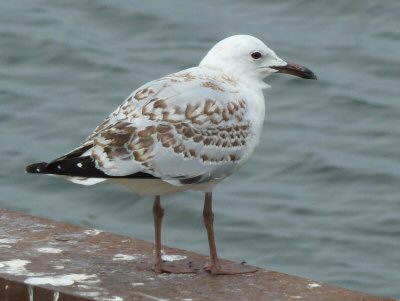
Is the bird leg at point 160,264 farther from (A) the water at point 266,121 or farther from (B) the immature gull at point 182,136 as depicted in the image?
(A) the water at point 266,121

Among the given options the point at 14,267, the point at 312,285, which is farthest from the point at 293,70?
the point at 14,267

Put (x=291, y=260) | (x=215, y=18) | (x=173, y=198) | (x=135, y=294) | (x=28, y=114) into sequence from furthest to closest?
(x=215, y=18) → (x=28, y=114) → (x=173, y=198) → (x=291, y=260) → (x=135, y=294)

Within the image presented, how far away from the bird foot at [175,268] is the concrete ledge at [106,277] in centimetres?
4

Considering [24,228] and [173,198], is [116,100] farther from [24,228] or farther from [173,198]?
[24,228]

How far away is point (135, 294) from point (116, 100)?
8.68m

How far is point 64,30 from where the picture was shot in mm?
17500

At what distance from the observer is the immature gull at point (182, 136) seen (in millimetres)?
6793

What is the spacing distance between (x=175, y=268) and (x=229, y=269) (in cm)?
30

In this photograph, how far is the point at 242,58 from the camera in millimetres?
7465

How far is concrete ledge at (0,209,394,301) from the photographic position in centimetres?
669

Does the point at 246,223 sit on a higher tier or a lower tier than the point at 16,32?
lower

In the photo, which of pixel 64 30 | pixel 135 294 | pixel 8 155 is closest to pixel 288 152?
pixel 8 155

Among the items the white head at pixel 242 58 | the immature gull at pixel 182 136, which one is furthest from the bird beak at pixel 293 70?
the immature gull at pixel 182 136

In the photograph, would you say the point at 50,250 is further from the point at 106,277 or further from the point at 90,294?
the point at 90,294
